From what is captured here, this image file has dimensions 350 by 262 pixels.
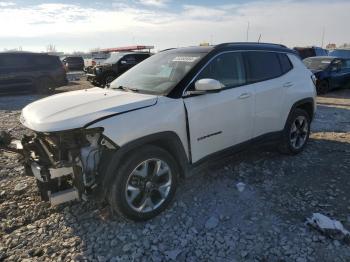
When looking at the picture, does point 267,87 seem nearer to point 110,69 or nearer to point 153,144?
point 153,144

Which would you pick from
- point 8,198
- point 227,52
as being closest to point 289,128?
point 227,52

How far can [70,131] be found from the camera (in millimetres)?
3182

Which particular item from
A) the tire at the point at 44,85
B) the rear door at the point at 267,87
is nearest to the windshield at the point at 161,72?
the rear door at the point at 267,87

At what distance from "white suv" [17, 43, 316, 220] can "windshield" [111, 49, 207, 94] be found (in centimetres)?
2

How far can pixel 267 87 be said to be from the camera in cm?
494

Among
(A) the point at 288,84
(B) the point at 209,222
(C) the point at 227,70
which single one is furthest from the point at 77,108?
(A) the point at 288,84

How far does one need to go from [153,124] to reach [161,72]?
110 centimetres

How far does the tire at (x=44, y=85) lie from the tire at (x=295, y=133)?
38.2ft

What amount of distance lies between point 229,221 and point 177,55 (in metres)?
2.19

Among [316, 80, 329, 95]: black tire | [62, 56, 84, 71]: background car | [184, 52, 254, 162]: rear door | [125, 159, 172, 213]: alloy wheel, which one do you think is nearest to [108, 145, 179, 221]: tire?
[125, 159, 172, 213]: alloy wheel

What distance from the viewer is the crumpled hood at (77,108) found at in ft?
10.5

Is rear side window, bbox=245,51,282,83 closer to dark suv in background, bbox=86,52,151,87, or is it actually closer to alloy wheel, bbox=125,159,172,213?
alloy wheel, bbox=125,159,172,213

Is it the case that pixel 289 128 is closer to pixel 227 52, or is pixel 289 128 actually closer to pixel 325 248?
pixel 227 52

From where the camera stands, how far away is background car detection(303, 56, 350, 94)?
14.1 metres
